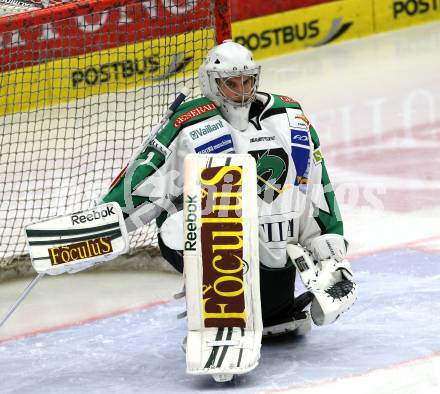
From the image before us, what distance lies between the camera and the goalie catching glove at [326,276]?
440 cm

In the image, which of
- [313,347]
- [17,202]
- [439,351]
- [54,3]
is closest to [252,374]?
[313,347]

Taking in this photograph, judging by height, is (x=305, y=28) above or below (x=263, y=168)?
above

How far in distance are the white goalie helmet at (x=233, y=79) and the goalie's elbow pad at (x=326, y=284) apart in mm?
511

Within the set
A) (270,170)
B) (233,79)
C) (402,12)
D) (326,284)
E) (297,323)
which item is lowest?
(297,323)

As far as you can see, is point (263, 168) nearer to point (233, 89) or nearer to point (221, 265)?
point (233, 89)

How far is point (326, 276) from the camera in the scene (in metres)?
4.48

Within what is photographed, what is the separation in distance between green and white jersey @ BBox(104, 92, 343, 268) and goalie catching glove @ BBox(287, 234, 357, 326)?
8cm

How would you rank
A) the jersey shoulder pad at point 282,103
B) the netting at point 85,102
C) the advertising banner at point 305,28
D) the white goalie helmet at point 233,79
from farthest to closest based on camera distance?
the advertising banner at point 305,28, the netting at point 85,102, the jersey shoulder pad at point 282,103, the white goalie helmet at point 233,79

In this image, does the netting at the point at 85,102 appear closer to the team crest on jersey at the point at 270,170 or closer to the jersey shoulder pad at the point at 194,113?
the jersey shoulder pad at the point at 194,113


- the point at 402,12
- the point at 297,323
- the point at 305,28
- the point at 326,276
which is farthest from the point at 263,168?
the point at 402,12

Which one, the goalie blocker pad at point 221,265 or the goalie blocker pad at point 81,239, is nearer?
the goalie blocker pad at point 221,265

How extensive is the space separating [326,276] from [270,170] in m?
0.42

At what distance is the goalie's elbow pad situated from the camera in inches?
173

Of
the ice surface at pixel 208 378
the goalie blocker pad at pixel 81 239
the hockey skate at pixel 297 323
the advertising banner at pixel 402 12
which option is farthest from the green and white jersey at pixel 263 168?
the advertising banner at pixel 402 12
